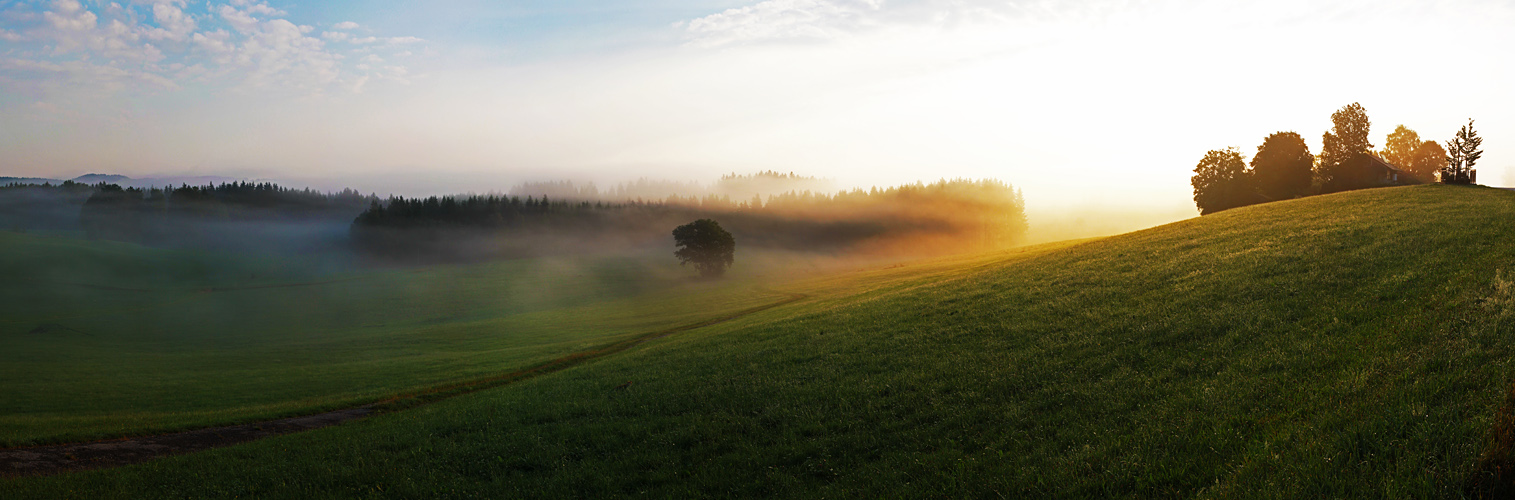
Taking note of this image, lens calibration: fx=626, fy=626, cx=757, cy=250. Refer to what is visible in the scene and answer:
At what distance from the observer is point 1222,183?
83.2 m

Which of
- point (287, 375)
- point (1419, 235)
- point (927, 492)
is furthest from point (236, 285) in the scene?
point (1419, 235)

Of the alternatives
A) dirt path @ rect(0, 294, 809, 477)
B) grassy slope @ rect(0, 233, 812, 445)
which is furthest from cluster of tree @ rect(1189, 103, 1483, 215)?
dirt path @ rect(0, 294, 809, 477)

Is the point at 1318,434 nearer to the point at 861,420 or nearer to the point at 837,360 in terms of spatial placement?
the point at 861,420

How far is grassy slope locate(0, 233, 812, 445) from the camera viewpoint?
32.5 meters

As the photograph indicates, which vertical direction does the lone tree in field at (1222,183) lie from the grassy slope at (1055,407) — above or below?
above

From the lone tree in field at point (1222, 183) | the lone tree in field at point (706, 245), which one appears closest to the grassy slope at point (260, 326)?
the lone tree in field at point (706, 245)

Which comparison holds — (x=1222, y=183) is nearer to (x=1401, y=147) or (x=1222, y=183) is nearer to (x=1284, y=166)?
(x=1284, y=166)

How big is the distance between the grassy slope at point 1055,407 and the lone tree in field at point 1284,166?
61963 millimetres

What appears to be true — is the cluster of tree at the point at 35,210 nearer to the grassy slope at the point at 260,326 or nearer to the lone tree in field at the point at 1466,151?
the grassy slope at the point at 260,326

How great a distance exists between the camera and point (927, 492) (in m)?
9.91

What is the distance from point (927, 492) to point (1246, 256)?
2344cm

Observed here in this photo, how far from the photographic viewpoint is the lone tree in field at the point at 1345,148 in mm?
77812

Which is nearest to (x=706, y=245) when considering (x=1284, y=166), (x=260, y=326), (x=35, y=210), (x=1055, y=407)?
(x=260, y=326)

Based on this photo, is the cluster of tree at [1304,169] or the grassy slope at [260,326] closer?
the grassy slope at [260,326]
